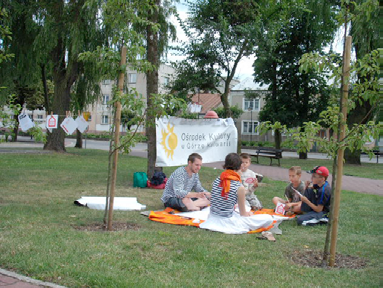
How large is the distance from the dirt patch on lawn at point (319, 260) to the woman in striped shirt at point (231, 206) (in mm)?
1230


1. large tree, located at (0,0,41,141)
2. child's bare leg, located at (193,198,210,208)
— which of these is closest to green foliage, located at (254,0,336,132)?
large tree, located at (0,0,41,141)

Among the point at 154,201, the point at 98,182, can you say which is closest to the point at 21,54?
the point at 98,182

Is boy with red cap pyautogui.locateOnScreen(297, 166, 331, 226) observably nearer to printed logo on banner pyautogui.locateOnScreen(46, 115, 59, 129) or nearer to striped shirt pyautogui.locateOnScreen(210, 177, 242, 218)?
striped shirt pyautogui.locateOnScreen(210, 177, 242, 218)

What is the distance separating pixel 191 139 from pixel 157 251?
573 cm

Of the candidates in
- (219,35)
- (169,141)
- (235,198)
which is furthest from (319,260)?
(219,35)

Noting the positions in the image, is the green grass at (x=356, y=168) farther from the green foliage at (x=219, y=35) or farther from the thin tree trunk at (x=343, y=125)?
the thin tree trunk at (x=343, y=125)

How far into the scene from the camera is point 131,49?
21.4 feet

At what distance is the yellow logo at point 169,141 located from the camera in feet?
32.8

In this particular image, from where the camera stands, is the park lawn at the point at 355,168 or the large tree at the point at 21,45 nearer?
the park lawn at the point at 355,168

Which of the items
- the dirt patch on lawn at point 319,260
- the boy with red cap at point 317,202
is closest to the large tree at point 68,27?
the boy with red cap at point 317,202

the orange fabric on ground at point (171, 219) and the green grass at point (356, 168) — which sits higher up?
the orange fabric on ground at point (171, 219)

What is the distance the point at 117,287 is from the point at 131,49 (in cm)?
374

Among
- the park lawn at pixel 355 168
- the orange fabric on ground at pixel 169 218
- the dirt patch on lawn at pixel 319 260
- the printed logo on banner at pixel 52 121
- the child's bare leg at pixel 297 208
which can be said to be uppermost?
the printed logo on banner at pixel 52 121

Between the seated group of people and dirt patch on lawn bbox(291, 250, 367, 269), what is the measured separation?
1.28 meters
